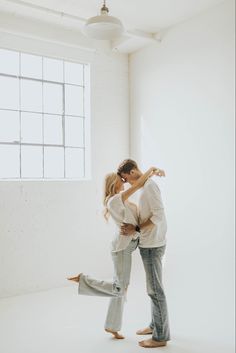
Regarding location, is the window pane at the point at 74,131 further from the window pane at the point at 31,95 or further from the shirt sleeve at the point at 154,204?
the shirt sleeve at the point at 154,204

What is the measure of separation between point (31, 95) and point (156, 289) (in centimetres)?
309

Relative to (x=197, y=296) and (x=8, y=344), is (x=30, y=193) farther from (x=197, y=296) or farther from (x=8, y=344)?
(x=197, y=296)

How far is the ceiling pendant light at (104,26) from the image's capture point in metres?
3.06

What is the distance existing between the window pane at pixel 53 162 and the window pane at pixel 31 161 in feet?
0.25

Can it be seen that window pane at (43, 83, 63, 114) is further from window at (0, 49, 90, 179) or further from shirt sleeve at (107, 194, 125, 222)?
shirt sleeve at (107, 194, 125, 222)

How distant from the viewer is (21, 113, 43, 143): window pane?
501cm

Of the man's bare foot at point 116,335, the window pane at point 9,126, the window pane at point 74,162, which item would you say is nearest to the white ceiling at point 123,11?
the window pane at point 9,126

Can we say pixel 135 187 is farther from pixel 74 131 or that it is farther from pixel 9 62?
pixel 9 62

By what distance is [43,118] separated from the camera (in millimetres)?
5184

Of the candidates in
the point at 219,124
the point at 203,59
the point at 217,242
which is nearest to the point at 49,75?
the point at 203,59

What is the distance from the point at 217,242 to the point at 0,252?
2519 millimetres

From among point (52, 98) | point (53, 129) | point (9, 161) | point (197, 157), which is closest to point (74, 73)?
point (52, 98)

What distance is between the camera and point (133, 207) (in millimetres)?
3211

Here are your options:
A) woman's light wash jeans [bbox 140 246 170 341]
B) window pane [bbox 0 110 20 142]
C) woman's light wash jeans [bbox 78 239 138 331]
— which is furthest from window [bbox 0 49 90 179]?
woman's light wash jeans [bbox 140 246 170 341]
